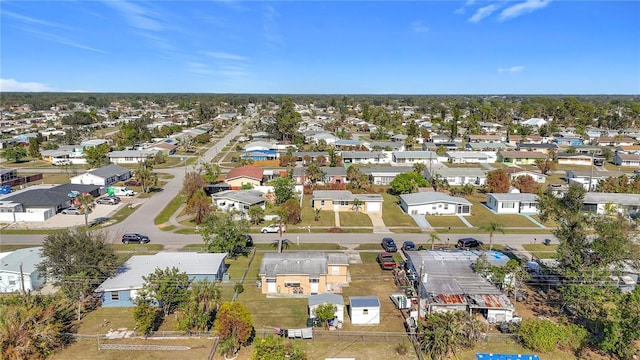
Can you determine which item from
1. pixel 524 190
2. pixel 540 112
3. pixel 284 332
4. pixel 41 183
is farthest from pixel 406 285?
pixel 540 112

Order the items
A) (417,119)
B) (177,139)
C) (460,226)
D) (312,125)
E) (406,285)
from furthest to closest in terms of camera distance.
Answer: (417,119)
(312,125)
(177,139)
(460,226)
(406,285)

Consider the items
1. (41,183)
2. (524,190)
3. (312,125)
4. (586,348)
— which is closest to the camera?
(586,348)

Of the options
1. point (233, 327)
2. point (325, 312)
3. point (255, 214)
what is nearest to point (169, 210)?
point (255, 214)

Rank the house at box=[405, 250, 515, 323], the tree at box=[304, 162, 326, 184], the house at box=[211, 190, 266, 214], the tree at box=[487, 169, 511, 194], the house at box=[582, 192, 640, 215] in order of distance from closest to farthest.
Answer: the house at box=[405, 250, 515, 323]
the house at box=[582, 192, 640, 215]
the house at box=[211, 190, 266, 214]
the tree at box=[487, 169, 511, 194]
the tree at box=[304, 162, 326, 184]

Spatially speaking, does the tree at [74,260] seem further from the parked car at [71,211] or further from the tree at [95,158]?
the tree at [95,158]

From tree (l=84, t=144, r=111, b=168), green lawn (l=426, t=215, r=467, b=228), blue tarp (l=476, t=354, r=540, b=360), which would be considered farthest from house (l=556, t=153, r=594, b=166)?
tree (l=84, t=144, r=111, b=168)

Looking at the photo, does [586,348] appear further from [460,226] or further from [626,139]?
[626,139]

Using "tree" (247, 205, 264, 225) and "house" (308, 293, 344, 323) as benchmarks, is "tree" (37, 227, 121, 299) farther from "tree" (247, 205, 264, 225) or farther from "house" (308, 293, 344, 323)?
"tree" (247, 205, 264, 225)

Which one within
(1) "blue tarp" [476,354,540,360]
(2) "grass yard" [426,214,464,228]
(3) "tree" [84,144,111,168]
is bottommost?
(1) "blue tarp" [476,354,540,360]
